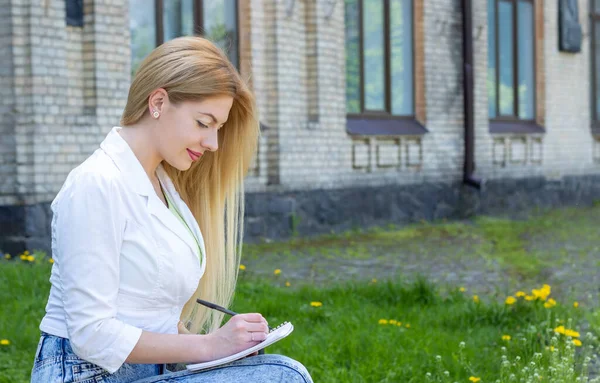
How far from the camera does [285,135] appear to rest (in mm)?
11352

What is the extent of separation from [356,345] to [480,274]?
12.3 ft

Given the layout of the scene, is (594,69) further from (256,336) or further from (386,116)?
(256,336)

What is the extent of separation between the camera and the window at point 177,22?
33.0 feet

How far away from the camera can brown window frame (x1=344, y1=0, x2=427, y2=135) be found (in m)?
12.6

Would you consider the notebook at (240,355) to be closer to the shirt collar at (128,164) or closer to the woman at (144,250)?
the woman at (144,250)

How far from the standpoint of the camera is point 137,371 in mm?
2430

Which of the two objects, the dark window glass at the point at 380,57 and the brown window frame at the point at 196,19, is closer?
the brown window frame at the point at 196,19

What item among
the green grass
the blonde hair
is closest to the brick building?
the green grass

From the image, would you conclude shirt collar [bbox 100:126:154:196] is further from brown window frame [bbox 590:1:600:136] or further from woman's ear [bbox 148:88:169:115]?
brown window frame [bbox 590:1:600:136]

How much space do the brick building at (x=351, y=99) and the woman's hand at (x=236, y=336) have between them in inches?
252

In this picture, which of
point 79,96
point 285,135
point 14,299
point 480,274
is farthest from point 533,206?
point 14,299

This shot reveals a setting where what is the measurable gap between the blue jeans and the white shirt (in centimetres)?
5

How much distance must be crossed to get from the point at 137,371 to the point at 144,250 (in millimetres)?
353

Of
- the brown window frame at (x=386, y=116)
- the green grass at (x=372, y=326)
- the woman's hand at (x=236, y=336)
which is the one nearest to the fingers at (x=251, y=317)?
the woman's hand at (x=236, y=336)
